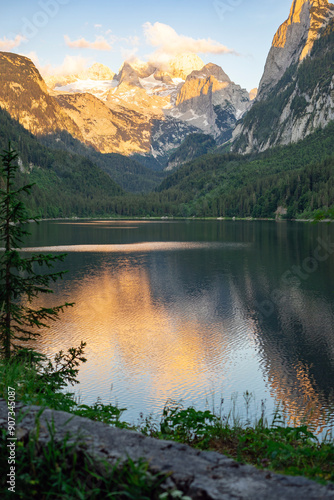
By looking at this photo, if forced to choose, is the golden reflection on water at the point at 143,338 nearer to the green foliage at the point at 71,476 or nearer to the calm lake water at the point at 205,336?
the calm lake water at the point at 205,336

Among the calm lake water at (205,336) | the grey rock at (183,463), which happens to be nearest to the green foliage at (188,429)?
the calm lake water at (205,336)

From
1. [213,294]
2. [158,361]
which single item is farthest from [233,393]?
[213,294]

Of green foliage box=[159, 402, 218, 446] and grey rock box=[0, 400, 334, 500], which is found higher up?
grey rock box=[0, 400, 334, 500]

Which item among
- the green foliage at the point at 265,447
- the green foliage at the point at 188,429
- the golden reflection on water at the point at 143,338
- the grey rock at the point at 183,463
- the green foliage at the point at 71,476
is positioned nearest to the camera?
the grey rock at the point at 183,463

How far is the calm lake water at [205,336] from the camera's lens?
25.1m

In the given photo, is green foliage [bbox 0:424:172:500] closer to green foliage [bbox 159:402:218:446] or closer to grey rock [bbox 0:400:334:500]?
grey rock [bbox 0:400:334:500]

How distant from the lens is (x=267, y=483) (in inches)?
283

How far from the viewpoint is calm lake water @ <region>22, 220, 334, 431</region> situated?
82.5 ft

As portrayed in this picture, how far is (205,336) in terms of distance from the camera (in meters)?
37.8

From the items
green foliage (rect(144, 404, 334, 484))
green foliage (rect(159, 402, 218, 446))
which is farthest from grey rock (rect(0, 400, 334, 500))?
green foliage (rect(159, 402, 218, 446))

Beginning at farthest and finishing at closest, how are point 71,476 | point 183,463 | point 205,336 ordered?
1. point 205,336
2. point 71,476
3. point 183,463

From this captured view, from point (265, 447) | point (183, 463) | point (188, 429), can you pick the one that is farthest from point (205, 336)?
point (183, 463)

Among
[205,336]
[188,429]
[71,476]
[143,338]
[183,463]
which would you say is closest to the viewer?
[183,463]

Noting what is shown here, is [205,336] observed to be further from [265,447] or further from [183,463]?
[183,463]
